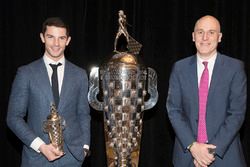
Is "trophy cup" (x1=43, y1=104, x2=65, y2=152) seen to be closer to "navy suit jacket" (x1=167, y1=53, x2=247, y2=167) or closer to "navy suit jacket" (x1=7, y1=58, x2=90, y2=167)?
"navy suit jacket" (x1=7, y1=58, x2=90, y2=167)

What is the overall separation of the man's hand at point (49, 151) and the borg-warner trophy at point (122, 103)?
365mm

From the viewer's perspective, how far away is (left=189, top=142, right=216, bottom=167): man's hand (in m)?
2.35

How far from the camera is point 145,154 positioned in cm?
358

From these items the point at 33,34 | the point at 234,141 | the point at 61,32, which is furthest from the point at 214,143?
the point at 33,34

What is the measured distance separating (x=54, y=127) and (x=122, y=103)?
17.2 inches

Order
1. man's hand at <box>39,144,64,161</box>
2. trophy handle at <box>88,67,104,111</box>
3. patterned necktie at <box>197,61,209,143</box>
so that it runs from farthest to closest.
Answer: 1. trophy handle at <box>88,67,104,111</box>
2. patterned necktie at <box>197,61,209,143</box>
3. man's hand at <box>39,144,64,161</box>

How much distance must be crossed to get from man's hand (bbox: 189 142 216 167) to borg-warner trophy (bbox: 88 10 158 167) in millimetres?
374

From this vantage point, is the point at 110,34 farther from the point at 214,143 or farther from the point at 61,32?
the point at 214,143

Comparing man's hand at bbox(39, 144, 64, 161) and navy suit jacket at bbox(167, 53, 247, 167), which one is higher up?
navy suit jacket at bbox(167, 53, 247, 167)

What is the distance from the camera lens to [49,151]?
91.4 inches

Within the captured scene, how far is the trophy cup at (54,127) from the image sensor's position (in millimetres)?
2324

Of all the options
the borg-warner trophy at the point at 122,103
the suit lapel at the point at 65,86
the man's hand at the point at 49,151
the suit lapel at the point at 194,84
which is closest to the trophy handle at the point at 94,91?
the borg-warner trophy at the point at 122,103

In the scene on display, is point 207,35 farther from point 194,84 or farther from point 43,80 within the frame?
point 43,80

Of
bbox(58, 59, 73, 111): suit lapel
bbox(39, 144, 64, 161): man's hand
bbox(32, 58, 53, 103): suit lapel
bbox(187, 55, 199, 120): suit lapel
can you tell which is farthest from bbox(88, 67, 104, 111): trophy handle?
bbox(187, 55, 199, 120): suit lapel
